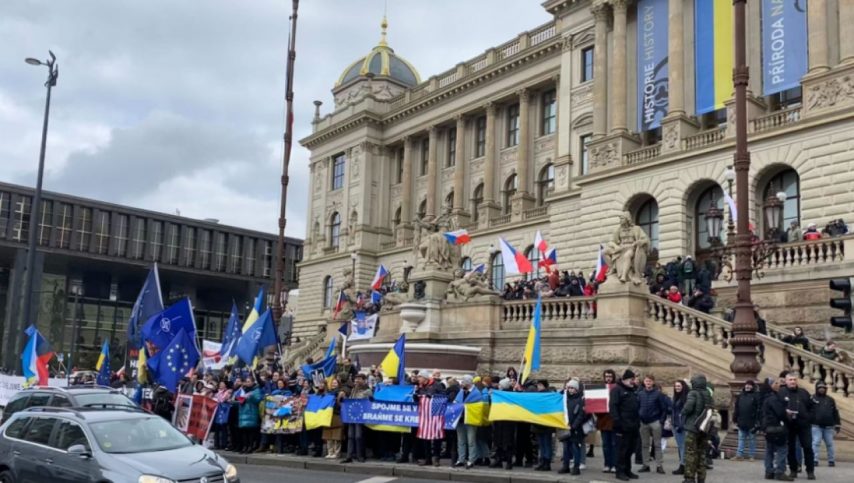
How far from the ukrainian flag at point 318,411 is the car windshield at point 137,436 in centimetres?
610

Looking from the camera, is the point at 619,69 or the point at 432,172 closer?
the point at 619,69

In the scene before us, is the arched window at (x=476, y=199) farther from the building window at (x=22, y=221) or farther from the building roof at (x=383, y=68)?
the building window at (x=22, y=221)

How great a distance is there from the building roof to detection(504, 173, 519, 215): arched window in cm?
1761

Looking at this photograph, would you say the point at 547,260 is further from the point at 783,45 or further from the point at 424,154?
the point at 424,154

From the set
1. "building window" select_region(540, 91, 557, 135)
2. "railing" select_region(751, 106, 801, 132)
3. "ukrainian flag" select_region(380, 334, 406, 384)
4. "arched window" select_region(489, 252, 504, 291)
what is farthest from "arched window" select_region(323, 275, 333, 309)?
"ukrainian flag" select_region(380, 334, 406, 384)

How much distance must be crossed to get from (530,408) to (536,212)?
1330 inches

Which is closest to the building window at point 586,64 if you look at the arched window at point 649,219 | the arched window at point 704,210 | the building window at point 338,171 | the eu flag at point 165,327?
the arched window at point 649,219

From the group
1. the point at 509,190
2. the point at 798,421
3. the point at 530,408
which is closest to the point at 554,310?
the point at 530,408

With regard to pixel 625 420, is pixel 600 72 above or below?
above

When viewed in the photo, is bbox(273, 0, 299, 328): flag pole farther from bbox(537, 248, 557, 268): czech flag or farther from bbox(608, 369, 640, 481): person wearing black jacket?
bbox(608, 369, 640, 481): person wearing black jacket

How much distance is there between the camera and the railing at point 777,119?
103 feet

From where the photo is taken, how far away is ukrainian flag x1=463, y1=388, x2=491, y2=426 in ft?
50.7

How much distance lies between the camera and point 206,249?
84.5m

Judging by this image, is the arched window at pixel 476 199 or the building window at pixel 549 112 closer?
the building window at pixel 549 112
